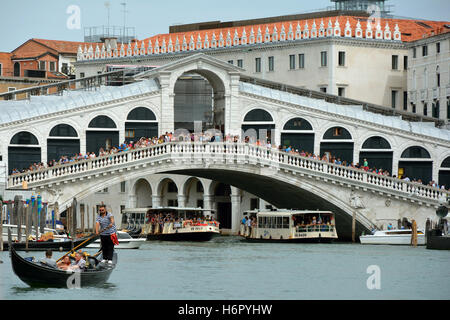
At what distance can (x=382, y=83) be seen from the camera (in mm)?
68875

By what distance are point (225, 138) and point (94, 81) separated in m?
11.3

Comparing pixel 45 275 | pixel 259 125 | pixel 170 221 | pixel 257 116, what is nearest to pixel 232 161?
pixel 259 125

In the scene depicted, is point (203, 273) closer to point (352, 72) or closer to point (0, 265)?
point (0, 265)

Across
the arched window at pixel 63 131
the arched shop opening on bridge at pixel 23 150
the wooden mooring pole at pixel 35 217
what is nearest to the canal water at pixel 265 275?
the wooden mooring pole at pixel 35 217

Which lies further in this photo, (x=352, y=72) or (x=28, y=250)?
(x=352, y=72)

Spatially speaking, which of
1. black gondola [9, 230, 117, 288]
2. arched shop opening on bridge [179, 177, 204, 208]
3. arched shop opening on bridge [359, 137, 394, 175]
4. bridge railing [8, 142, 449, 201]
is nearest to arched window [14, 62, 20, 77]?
arched shop opening on bridge [179, 177, 204, 208]

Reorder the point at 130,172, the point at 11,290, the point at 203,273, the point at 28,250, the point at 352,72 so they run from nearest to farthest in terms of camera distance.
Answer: the point at 11,290
the point at 203,273
the point at 28,250
the point at 130,172
the point at 352,72

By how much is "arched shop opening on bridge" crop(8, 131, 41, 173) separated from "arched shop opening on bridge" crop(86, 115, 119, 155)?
94.3 inches

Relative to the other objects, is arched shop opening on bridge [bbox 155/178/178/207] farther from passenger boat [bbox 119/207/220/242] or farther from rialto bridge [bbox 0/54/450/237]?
passenger boat [bbox 119/207/220/242]

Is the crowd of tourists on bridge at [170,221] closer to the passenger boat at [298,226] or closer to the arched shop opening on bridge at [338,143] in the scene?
the passenger boat at [298,226]

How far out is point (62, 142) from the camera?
181 ft

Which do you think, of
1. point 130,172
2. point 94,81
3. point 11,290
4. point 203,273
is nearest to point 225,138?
point 130,172

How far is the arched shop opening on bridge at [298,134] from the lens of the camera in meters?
57.8

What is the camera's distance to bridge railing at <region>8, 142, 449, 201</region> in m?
51.7
